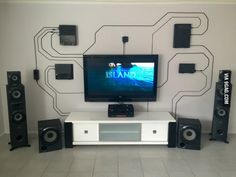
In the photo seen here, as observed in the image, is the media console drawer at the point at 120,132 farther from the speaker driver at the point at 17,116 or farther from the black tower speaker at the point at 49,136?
the speaker driver at the point at 17,116

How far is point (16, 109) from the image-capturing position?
126 inches

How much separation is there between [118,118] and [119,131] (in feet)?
0.61

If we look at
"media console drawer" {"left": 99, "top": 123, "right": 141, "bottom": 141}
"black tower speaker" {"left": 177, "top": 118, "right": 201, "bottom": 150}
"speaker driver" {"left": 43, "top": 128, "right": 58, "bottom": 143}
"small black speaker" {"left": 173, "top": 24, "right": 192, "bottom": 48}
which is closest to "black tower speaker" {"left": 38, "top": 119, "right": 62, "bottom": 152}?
"speaker driver" {"left": 43, "top": 128, "right": 58, "bottom": 143}

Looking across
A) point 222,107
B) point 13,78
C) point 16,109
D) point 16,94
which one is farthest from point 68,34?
point 222,107

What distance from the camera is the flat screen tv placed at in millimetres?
3488

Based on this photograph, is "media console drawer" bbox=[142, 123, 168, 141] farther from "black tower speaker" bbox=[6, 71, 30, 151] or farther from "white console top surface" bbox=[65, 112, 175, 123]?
"black tower speaker" bbox=[6, 71, 30, 151]

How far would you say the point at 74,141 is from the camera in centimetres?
334

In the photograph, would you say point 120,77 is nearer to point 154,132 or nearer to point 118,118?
point 118,118

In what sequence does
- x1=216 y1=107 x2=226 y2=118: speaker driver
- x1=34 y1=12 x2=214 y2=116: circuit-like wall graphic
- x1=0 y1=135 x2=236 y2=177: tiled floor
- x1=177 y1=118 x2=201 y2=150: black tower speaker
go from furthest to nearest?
1. x1=34 y1=12 x2=214 y2=116: circuit-like wall graphic
2. x1=216 y1=107 x2=226 y2=118: speaker driver
3. x1=177 y1=118 x2=201 y2=150: black tower speaker
4. x1=0 y1=135 x2=236 y2=177: tiled floor

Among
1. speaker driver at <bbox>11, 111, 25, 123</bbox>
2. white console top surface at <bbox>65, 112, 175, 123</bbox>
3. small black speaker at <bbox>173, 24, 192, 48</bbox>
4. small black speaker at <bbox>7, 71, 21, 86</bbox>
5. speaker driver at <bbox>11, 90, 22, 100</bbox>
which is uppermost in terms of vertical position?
small black speaker at <bbox>173, 24, 192, 48</bbox>

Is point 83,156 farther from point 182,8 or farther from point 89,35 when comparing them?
point 182,8

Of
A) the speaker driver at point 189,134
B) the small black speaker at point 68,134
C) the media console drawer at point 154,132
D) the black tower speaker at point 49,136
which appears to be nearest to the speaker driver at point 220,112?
the speaker driver at point 189,134

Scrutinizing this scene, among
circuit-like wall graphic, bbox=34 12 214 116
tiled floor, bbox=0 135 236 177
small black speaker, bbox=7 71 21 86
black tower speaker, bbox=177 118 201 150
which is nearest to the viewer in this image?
tiled floor, bbox=0 135 236 177

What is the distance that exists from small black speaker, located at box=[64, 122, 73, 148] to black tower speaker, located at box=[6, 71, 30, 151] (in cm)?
58
